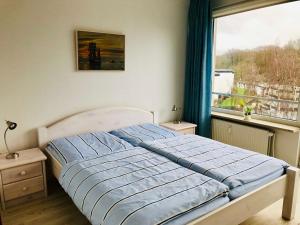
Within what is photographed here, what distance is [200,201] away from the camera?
1.63m

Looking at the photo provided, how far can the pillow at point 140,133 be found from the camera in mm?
2872

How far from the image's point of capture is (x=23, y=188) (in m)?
2.44

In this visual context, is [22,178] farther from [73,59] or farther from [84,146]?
[73,59]

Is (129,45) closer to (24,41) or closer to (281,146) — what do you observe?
(24,41)

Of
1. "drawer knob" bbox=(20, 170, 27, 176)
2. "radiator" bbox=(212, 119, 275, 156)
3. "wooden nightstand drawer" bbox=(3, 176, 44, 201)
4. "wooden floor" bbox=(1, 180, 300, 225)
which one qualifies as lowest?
"wooden floor" bbox=(1, 180, 300, 225)

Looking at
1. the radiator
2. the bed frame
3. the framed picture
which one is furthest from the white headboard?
the radiator

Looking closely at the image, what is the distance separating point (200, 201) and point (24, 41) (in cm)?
233

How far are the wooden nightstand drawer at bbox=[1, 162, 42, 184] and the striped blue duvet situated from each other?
0.44 metres

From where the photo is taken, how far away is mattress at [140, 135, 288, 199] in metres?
1.92

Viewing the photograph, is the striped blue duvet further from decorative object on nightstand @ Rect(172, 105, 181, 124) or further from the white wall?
decorative object on nightstand @ Rect(172, 105, 181, 124)

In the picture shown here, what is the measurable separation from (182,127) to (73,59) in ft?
5.72

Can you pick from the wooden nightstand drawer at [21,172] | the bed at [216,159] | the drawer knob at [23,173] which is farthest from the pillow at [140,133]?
the drawer knob at [23,173]

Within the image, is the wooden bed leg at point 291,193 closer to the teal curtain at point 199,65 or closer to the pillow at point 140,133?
the pillow at point 140,133

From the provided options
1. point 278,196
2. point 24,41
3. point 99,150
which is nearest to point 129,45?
point 24,41
